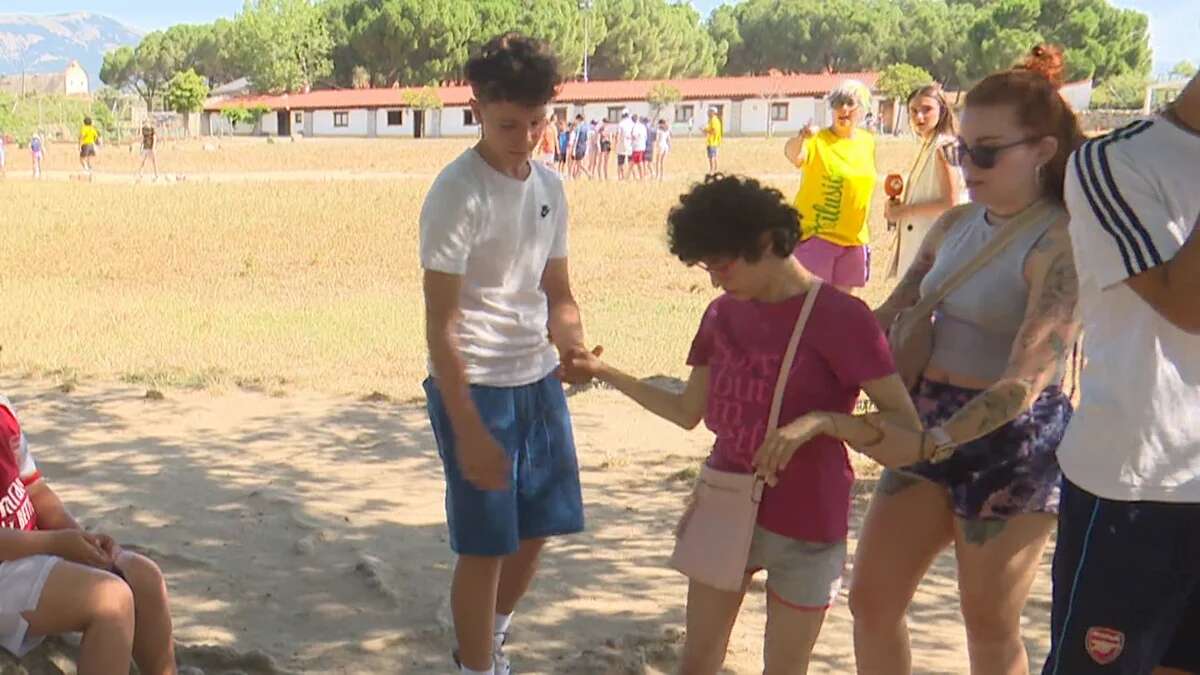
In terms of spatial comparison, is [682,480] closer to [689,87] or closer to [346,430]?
[346,430]

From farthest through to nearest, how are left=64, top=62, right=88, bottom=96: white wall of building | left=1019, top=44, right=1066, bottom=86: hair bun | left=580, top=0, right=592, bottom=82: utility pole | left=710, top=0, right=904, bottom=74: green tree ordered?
left=64, top=62, right=88, bottom=96: white wall of building < left=710, top=0, right=904, bottom=74: green tree < left=580, top=0, right=592, bottom=82: utility pole < left=1019, top=44, right=1066, bottom=86: hair bun

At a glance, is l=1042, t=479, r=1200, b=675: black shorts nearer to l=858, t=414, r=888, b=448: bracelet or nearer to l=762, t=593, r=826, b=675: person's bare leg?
l=858, t=414, r=888, b=448: bracelet

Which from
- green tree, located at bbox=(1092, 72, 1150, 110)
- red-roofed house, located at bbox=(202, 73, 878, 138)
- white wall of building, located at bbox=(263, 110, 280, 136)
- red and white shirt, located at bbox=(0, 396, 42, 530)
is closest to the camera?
red and white shirt, located at bbox=(0, 396, 42, 530)

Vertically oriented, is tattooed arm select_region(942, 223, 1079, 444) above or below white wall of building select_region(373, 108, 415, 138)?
below

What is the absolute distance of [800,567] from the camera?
8.67ft

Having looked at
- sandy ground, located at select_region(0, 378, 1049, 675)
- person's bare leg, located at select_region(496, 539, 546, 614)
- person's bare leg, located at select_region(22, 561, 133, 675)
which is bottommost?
sandy ground, located at select_region(0, 378, 1049, 675)

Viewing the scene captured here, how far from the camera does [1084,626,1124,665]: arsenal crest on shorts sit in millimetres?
2135

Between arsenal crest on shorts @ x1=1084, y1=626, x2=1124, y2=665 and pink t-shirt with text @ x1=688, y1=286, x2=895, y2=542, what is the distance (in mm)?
604

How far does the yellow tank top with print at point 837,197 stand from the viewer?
722 centimetres

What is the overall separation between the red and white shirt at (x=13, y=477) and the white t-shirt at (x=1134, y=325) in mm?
2296

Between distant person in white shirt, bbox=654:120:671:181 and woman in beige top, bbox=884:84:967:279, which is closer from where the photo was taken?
woman in beige top, bbox=884:84:967:279

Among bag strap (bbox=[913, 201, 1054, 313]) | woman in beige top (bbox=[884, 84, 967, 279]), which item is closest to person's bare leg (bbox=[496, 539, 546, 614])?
bag strap (bbox=[913, 201, 1054, 313])

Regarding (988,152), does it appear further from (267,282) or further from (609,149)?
(609,149)

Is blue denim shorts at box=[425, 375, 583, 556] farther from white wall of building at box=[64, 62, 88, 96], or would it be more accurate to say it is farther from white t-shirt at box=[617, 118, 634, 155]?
white wall of building at box=[64, 62, 88, 96]
